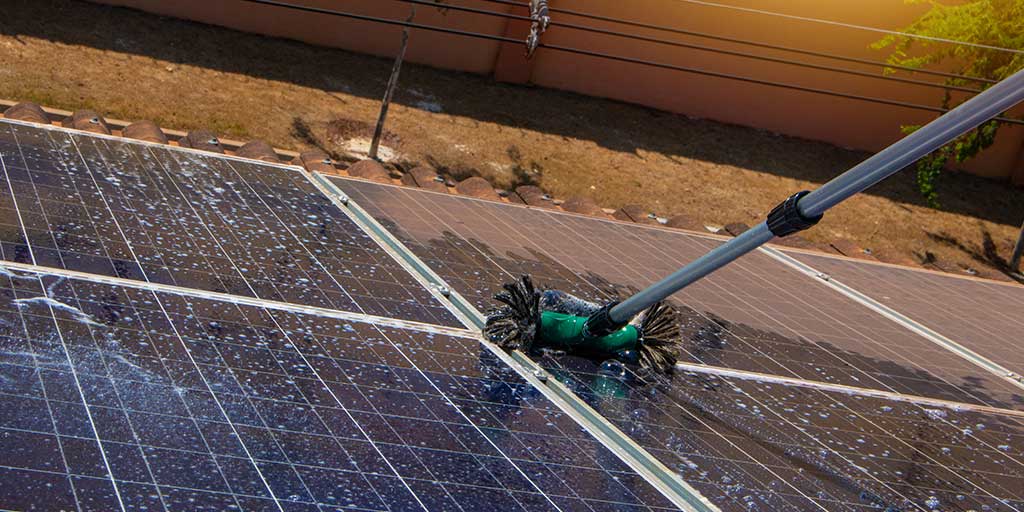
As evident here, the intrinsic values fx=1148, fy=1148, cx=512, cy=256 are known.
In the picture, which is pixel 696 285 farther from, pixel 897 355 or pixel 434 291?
pixel 434 291

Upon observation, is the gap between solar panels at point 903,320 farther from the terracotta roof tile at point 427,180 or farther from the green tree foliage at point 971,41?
the green tree foliage at point 971,41

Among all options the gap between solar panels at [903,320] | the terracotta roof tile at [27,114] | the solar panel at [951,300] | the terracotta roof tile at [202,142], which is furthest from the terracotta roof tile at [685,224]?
the terracotta roof tile at [27,114]

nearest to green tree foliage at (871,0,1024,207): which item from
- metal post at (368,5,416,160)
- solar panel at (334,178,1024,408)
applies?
metal post at (368,5,416,160)

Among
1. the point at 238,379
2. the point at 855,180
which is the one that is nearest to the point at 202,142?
the point at 238,379

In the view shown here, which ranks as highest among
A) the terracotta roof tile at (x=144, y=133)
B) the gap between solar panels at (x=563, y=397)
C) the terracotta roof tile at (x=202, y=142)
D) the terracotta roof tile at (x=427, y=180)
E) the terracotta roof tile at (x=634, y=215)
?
the terracotta roof tile at (x=634, y=215)

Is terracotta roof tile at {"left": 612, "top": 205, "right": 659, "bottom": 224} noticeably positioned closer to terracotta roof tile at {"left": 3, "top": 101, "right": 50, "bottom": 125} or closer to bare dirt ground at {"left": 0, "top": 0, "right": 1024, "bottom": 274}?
terracotta roof tile at {"left": 3, "top": 101, "right": 50, "bottom": 125}

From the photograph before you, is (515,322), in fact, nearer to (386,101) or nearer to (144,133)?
(144,133)
